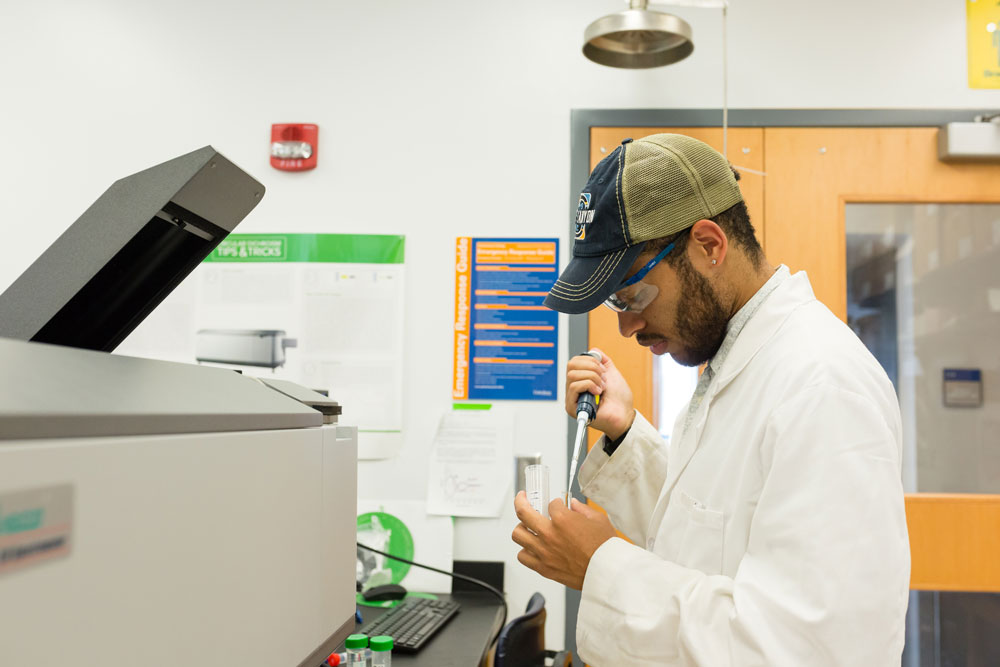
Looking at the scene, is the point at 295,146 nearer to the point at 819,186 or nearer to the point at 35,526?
the point at 819,186

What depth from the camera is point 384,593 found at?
5.77ft

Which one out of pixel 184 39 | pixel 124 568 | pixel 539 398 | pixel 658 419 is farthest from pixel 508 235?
pixel 124 568

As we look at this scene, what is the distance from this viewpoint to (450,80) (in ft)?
6.68

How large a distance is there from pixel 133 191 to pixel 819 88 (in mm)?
1875

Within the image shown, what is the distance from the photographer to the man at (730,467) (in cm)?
76

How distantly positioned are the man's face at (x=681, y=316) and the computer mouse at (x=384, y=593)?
3.35ft

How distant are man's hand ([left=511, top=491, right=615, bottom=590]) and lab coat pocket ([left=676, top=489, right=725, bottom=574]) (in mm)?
100

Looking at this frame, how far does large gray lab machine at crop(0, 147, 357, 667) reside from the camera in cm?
37

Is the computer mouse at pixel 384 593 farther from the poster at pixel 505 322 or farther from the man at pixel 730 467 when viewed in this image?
the man at pixel 730 467

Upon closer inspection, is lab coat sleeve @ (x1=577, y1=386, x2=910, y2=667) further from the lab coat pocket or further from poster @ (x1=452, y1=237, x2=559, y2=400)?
poster @ (x1=452, y1=237, x2=559, y2=400)

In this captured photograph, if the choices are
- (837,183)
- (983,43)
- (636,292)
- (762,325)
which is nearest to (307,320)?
(636,292)

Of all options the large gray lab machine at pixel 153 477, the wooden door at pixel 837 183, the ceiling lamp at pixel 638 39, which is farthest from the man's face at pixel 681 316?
the wooden door at pixel 837 183

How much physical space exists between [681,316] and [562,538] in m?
0.35

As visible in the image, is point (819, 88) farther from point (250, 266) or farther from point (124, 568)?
point (124, 568)
